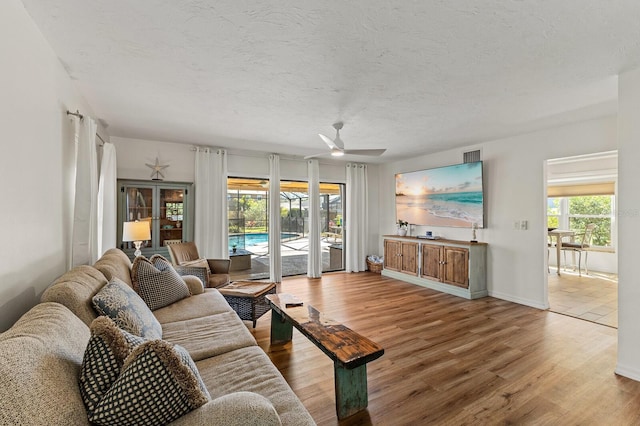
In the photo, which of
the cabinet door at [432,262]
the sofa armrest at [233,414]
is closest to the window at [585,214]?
the cabinet door at [432,262]

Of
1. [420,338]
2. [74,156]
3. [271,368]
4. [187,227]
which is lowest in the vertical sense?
[420,338]

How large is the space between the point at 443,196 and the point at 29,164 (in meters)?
5.25

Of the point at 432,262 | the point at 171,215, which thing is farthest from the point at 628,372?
the point at 171,215

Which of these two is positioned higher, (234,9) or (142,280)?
(234,9)

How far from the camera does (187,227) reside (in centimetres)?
445

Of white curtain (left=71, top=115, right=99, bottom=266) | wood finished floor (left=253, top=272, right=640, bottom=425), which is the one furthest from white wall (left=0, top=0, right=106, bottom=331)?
wood finished floor (left=253, top=272, right=640, bottom=425)

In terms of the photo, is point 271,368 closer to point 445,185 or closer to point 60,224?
point 60,224

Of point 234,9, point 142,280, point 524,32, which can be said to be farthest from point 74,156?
point 524,32

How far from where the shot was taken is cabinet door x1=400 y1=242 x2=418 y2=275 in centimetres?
532

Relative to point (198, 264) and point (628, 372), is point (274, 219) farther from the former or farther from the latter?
point (628, 372)

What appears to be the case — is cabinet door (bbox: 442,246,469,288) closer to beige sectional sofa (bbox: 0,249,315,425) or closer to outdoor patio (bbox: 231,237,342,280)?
outdoor patio (bbox: 231,237,342,280)

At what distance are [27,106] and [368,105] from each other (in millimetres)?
2652

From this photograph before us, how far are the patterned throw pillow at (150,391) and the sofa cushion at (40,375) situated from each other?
93 mm

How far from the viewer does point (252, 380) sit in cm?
147
